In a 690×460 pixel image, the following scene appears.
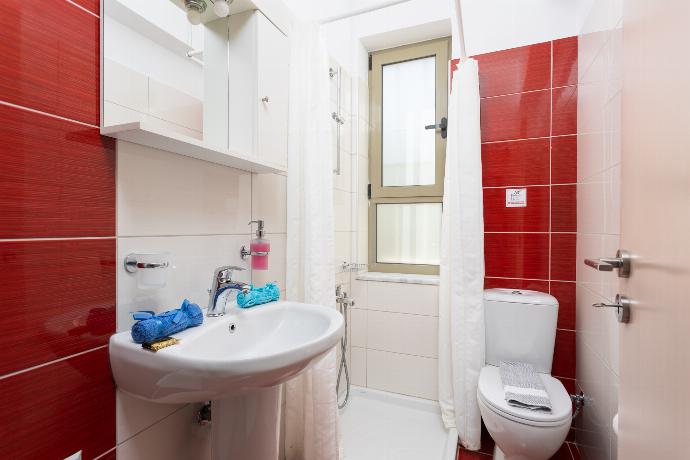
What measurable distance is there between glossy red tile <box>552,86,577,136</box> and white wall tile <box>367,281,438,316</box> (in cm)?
110

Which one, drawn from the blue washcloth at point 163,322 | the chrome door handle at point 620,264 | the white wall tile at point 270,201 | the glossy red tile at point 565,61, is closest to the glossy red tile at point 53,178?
the blue washcloth at point 163,322

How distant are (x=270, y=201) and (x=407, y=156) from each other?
128 centimetres

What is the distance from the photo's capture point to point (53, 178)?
0.75m

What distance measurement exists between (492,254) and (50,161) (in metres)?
1.96

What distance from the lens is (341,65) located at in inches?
84.7

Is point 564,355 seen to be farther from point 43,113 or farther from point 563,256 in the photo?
point 43,113

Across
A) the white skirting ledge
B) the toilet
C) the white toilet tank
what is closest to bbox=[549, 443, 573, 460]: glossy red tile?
the toilet

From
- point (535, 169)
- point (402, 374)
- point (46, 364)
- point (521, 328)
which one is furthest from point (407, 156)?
point (46, 364)

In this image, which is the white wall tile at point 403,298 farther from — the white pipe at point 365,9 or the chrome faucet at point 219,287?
the white pipe at point 365,9

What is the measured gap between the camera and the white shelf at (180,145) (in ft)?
2.68

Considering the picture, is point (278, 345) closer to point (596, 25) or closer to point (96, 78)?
point (96, 78)

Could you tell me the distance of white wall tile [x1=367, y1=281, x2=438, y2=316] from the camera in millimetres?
2084

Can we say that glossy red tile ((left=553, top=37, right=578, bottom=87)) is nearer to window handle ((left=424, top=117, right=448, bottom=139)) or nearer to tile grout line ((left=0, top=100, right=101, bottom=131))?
window handle ((left=424, top=117, right=448, bottom=139))

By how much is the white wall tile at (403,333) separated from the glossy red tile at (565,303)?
0.65 metres
